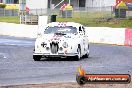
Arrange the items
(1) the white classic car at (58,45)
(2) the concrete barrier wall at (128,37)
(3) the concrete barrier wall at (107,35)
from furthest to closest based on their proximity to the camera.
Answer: (3) the concrete barrier wall at (107,35) < (2) the concrete barrier wall at (128,37) < (1) the white classic car at (58,45)

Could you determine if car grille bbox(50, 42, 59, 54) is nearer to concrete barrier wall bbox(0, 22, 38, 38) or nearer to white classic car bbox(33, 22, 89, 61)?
white classic car bbox(33, 22, 89, 61)

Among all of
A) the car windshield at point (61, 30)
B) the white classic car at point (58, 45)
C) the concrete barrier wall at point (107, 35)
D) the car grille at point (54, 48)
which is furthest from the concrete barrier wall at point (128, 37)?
the car grille at point (54, 48)

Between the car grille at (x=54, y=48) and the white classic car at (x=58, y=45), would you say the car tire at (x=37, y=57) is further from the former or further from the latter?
the car grille at (x=54, y=48)

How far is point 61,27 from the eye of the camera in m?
21.2

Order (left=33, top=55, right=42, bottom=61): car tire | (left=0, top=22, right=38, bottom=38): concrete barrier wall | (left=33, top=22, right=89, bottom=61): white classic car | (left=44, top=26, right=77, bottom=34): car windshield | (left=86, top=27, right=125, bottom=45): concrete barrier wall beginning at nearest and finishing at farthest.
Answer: (left=33, top=22, right=89, bottom=61): white classic car
(left=33, top=55, right=42, bottom=61): car tire
(left=44, top=26, right=77, bottom=34): car windshield
(left=86, top=27, right=125, bottom=45): concrete barrier wall
(left=0, top=22, right=38, bottom=38): concrete barrier wall

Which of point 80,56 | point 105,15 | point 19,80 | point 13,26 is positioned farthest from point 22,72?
point 105,15

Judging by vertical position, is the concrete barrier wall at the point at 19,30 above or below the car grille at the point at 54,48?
below

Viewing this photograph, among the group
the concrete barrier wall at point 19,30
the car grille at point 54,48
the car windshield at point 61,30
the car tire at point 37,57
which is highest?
the car windshield at point 61,30

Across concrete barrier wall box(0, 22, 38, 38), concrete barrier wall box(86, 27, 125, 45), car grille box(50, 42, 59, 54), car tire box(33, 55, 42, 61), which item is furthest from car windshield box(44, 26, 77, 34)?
concrete barrier wall box(0, 22, 38, 38)

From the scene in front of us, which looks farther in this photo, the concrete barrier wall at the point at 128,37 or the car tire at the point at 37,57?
the concrete barrier wall at the point at 128,37

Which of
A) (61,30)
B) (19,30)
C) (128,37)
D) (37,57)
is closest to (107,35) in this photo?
(128,37)

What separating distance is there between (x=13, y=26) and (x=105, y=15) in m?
15.1

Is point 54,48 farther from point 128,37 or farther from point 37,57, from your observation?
point 128,37

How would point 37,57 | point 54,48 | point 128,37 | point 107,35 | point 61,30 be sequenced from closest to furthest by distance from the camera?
point 54,48 → point 37,57 → point 61,30 → point 128,37 → point 107,35
